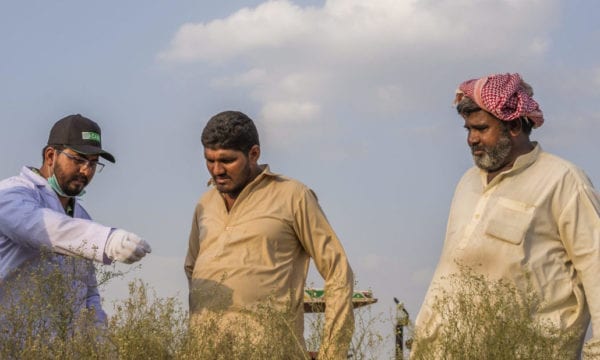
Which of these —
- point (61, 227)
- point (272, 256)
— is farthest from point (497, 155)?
point (61, 227)

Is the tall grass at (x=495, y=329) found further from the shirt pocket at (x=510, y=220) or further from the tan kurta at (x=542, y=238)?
the shirt pocket at (x=510, y=220)

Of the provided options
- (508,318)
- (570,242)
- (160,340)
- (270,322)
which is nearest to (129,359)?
(160,340)

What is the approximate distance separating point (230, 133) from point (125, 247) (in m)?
1.10

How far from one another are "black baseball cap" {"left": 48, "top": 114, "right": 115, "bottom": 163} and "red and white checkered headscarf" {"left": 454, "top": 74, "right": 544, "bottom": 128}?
2128 mm

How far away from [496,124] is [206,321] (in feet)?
6.14

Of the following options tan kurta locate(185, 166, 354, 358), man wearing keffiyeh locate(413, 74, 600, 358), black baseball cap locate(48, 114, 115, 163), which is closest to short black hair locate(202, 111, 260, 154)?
tan kurta locate(185, 166, 354, 358)

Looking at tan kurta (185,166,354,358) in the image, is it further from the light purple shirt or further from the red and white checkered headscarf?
the red and white checkered headscarf

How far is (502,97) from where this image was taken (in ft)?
19.6

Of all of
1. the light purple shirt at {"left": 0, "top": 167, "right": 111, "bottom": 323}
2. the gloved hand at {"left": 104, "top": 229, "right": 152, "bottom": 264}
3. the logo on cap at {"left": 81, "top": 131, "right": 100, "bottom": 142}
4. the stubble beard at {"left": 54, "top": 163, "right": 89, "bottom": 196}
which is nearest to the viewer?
the gloved hand at {"left": 104, "top": 229, "right": 152, "bottom": 264}

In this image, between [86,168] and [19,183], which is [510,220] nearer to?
[86,168]

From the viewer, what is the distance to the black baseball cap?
644 centimetres

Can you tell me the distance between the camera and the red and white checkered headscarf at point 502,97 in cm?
597

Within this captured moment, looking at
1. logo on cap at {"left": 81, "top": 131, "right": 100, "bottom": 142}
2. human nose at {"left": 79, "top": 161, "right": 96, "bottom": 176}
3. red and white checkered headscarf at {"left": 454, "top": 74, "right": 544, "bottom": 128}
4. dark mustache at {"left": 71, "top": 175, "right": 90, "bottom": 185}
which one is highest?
red and white checkered headscarf at {"left": 454, "top": 74, "right": 544, "bottom": 128}

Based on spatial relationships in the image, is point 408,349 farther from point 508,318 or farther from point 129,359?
point 129,359
